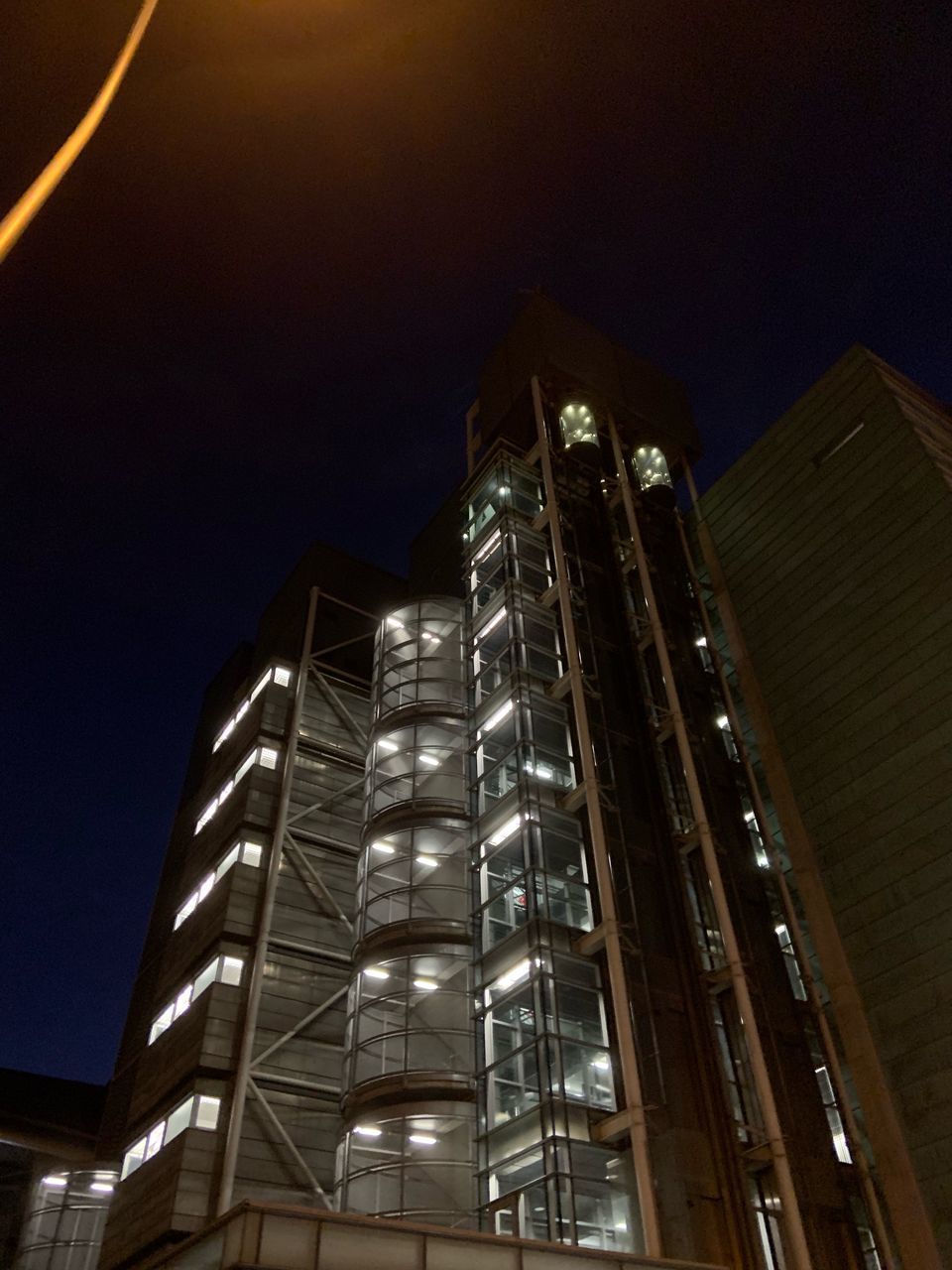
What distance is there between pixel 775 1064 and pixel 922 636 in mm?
16133

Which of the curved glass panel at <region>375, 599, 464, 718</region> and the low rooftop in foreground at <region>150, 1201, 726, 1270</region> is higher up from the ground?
the curved glass panel at <region>375, 599, 464, 718</region>

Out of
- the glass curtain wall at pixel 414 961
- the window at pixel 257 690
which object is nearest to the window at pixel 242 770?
the window at pixel 257 690

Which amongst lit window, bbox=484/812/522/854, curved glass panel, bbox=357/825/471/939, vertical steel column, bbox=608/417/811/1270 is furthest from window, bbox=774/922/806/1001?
curved glass panel, bbox=357/825/471/939

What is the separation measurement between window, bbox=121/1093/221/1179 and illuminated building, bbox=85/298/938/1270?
0.17 metres

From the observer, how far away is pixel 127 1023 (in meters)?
51.5

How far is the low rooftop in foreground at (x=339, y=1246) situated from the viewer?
18.0 m

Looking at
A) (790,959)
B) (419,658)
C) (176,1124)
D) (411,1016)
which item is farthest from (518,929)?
(176,1124)

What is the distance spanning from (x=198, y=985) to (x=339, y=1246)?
24634mm

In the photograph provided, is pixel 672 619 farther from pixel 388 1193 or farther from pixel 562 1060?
pixel 388 1193

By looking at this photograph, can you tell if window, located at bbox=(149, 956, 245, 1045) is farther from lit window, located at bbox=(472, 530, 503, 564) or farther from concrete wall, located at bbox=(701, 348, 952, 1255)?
concrete wall, located at bbox=(701, 348, 952, 1255)

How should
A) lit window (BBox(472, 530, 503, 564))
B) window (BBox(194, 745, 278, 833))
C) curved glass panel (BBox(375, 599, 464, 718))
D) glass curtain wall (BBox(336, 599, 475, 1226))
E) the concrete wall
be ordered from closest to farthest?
glass curtain wall (BBox(336, 599, 475, 1226)) < the concrete wall < curved glass panel (BBox(375, 599, 464, 718)) < lit window (BBox(472, 530, 503, 564)) < window (BBox(194, 745, 278, 833))

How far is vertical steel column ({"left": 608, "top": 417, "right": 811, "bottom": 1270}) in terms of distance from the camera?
88.7 ft

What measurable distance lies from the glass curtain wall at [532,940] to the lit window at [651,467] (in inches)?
346

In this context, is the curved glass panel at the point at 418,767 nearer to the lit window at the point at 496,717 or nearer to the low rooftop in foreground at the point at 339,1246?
the lit window at the point at 496,717
